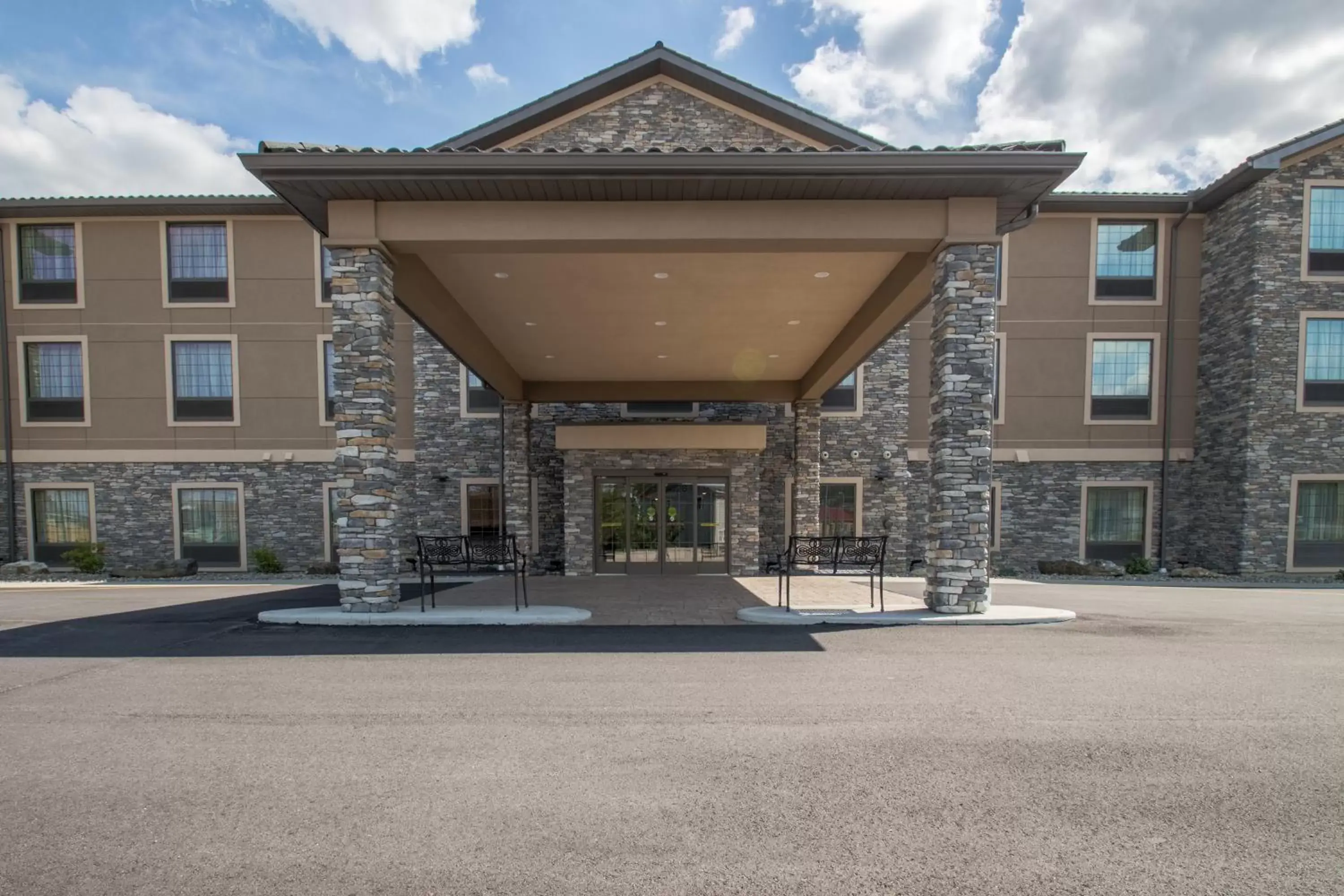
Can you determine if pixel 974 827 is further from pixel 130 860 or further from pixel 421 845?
pixel 130 860

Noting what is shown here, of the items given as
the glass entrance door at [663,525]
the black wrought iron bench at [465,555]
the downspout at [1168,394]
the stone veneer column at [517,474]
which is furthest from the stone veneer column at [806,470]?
the downspout at [1168,394]

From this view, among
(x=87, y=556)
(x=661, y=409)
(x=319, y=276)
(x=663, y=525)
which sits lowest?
(x=87, y=556)

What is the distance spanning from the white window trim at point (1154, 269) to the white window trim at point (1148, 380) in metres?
0.78

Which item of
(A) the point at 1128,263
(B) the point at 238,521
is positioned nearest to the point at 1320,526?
(A) the point at 1128,263

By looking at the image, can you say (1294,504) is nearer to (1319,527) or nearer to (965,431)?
(1319,527)

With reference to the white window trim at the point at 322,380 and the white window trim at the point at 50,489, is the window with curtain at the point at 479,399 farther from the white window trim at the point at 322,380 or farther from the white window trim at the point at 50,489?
the white window trim at the point at 50,489

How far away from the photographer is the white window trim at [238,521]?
1524 centimetres

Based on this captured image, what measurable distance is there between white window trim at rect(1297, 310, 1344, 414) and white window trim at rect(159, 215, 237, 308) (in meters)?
26.1

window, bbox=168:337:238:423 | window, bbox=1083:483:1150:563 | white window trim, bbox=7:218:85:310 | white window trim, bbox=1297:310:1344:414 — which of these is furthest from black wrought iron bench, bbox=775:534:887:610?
white window trim, bbox=7:218:85:310

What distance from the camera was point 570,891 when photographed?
8.05ft

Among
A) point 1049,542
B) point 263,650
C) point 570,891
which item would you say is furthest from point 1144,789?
point 1049,542

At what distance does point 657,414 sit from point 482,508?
524cm

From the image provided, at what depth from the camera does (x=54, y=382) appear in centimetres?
1524

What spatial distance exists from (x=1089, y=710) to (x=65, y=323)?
2223 centimetres
